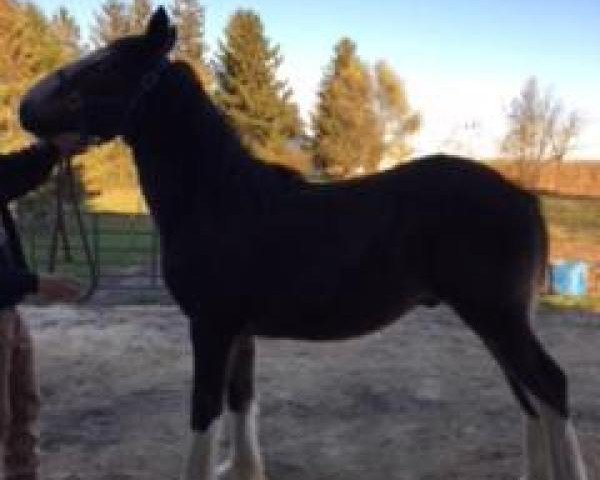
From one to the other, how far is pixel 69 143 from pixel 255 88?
109 ft

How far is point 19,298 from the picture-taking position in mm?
2992

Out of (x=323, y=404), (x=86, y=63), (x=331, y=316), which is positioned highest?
(x=86, y=63)

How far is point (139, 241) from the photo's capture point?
65.4ft

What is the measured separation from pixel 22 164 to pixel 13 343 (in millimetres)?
692

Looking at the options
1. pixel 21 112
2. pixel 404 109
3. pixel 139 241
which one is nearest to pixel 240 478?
pixel 21 112

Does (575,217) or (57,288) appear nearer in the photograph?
(57,288)

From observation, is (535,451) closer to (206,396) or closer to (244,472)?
(244,472)

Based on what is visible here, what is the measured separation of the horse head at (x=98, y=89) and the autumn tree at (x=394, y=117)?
34.1m

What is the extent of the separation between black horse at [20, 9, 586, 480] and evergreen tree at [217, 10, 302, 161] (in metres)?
30.2

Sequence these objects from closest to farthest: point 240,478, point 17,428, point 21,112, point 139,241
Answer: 1. point 21,112
2. point 17,428
3. point 240,478
4. point 139,241

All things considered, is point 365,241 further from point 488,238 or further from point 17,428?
point 17,428

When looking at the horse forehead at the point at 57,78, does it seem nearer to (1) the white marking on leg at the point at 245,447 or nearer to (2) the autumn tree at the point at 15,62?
(1) the white marking on leg at the point at 245,447

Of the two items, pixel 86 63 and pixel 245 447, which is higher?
pixel 86 63

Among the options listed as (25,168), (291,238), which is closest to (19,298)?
(25,168)
